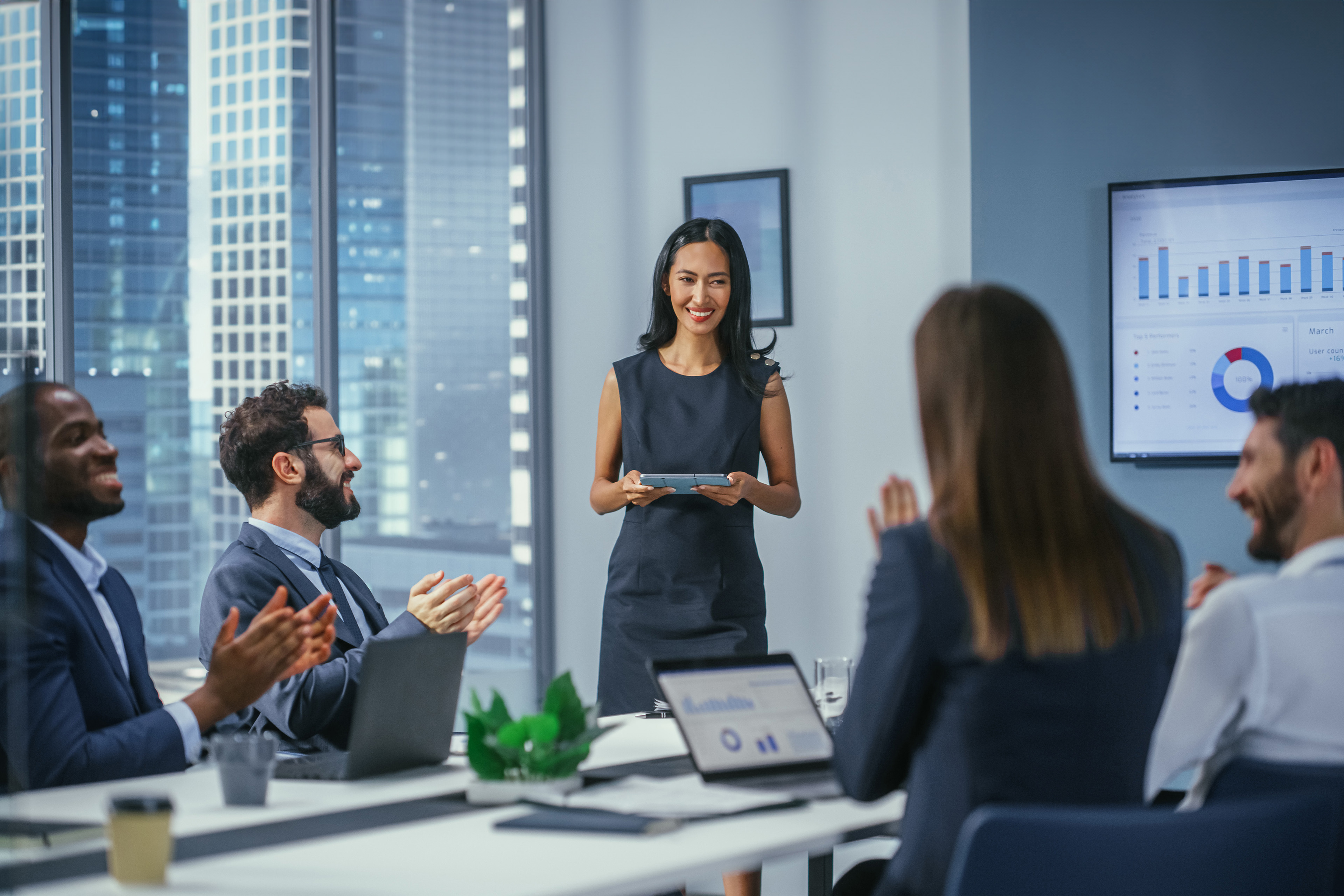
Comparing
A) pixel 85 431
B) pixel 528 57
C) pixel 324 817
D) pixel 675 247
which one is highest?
pixel 528 57

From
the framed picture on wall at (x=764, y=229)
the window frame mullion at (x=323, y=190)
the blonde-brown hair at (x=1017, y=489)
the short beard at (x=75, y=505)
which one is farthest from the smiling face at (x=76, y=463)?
the framed picture on wall at (x=764, y=229)

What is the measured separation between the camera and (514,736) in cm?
180

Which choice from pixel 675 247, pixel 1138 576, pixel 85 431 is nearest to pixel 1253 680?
pixel 1138 576

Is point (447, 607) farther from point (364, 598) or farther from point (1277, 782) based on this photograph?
point (1277, 782)

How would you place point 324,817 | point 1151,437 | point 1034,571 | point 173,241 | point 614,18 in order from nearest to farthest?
1. point 1034,571
2. point 324,817
3. point 1151,437
4. point 173,241
5. point 614,18

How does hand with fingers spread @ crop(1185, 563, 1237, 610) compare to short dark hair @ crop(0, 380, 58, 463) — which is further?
hand with fingers spread @ crop(1185, 563, 1237, 610)

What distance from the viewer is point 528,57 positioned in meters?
4.69

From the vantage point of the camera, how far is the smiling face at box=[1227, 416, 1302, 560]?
1.81 meters

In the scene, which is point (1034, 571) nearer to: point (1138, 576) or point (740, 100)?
point (1138, 576)

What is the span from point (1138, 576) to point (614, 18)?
3.64 meters

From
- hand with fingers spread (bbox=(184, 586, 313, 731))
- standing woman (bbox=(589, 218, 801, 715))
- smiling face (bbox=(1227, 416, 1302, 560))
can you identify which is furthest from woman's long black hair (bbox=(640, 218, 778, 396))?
hand with fingers spread (bbox=(184, 586, 313, 731))

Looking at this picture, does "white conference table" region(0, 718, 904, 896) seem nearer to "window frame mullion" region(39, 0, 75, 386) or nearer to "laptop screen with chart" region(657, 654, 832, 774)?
"laptop screen with chart" region(657, 654, 832, 774)

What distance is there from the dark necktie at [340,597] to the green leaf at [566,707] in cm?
83

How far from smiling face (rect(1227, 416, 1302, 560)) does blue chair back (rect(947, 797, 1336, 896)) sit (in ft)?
2.05
